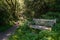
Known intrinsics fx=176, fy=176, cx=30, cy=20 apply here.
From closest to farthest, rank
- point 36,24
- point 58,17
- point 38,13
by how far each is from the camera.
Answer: point 36,24 < point 58,17 < point 38,13

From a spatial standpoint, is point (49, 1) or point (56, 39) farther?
point (49, 1)

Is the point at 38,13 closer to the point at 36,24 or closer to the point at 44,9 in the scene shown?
the point at 44,9

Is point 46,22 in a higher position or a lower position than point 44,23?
higher

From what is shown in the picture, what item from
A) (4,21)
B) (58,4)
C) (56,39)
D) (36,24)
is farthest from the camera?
(4,21)

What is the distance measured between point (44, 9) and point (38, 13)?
97cm

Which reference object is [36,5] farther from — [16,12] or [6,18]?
[16,12]

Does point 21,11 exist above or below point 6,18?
below

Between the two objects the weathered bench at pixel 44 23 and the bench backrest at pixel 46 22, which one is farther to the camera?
the bench backrest at pixel 46 22

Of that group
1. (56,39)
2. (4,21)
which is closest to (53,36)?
(56,39)

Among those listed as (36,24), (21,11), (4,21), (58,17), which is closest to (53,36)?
(36,24)

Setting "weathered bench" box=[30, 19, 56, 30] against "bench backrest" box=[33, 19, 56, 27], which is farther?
"bench backrest" box=[33, 19, 56, 27]

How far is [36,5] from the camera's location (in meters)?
22.0

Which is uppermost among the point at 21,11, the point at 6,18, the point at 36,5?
the point at 36,5

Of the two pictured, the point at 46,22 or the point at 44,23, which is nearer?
the point at 46,22
